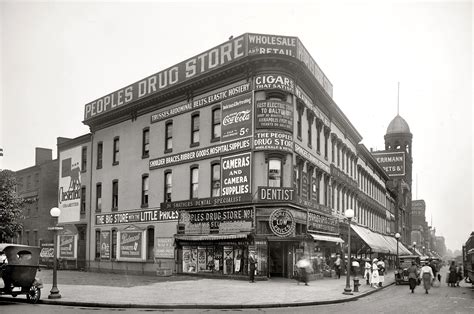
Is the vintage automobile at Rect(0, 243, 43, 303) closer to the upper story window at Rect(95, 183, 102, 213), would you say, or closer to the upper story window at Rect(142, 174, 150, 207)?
the upper story window at Rect(142, 174, 150, 207)

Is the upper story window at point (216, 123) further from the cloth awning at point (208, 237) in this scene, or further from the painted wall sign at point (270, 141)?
the cloth awning at point (208, 237)

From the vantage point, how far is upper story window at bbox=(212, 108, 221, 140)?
31.2m

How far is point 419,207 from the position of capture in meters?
149

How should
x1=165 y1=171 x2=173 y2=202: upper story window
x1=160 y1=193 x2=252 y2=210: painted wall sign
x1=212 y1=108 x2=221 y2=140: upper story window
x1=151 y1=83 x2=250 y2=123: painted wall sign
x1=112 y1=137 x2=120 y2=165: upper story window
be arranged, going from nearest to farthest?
x1=160 y1=193 x2=252 y2=210: painted wall sign → x1=151 y1=83 x2=250 y2=123: painted wall sign → x1=212 y1=108 x2=221 y2=140: upper story window → x1=165 y1=171 x2=173 y2=202: upper story window → x1=112 y1=137 x2=120 y2=165: upper story window

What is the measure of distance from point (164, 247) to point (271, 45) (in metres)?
14.3

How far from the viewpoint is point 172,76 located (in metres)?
34.8

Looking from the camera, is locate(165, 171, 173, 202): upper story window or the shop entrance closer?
the shop entrance

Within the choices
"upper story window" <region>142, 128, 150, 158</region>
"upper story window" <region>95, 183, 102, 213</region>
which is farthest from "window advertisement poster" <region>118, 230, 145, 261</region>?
"upper story window" <region>142, 128, 150, 158</region>

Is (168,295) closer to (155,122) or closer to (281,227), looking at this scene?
(281,227)

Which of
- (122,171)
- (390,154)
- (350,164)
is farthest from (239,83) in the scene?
(390,154)

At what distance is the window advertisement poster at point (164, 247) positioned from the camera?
106 feet

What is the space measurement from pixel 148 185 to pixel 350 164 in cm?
1885

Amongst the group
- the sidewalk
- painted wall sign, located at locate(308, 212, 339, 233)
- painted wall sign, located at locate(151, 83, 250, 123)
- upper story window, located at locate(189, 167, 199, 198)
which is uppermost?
painted wall sign, located at locate(151, 83, 250, 123)

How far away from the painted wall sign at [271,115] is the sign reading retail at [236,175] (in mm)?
1948
